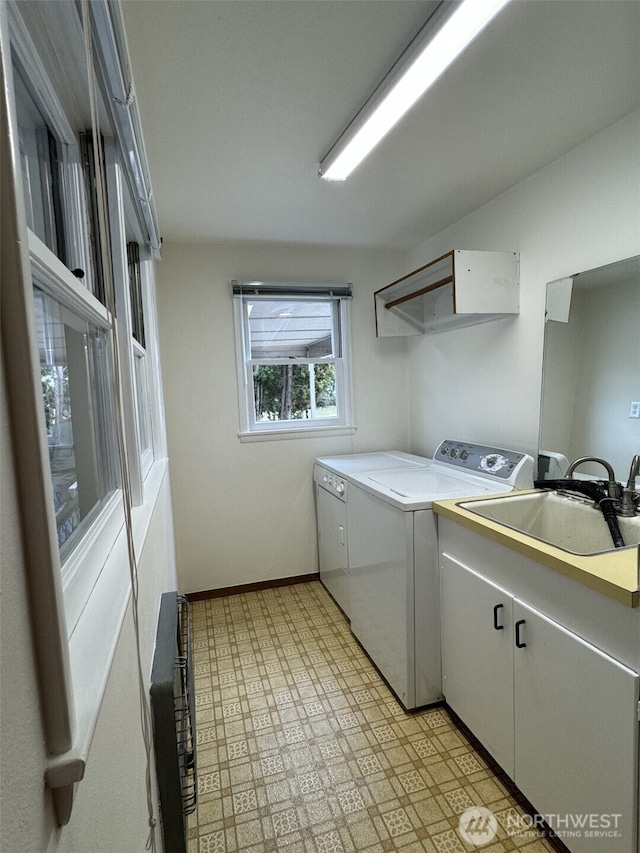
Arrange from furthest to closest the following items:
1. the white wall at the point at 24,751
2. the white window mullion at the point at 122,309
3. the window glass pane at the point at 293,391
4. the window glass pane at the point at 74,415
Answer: the window glass pane at the point at 293,391 < the white window mullion at the point at 122,309 < the window glass pane at the point at 74,415 < the white wall at the point at 24,751

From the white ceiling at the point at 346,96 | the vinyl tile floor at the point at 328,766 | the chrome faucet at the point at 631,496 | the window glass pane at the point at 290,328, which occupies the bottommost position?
the vinyl tile floor at the point at 328,766

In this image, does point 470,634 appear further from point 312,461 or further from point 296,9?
point 296,9

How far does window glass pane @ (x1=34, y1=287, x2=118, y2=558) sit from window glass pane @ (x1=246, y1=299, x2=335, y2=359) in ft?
6.27

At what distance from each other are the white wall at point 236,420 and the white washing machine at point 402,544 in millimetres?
496

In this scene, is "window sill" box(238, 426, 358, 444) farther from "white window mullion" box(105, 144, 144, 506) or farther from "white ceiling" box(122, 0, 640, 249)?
"white window mullion" box(105, 144, 144, 506)

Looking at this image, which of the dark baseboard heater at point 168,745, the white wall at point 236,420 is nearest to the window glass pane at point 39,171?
the dark baseboard heater at point 168,745

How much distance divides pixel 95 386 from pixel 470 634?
1.66 meters

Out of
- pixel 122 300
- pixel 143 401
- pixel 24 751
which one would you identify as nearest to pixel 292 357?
pixel 143 401

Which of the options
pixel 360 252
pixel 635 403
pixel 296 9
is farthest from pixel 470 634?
pixel 360 252

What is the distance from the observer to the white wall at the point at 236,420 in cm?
291

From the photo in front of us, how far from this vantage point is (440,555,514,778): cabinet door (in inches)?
59.5

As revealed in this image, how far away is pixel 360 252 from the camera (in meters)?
3.21

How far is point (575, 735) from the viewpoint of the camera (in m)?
1.23

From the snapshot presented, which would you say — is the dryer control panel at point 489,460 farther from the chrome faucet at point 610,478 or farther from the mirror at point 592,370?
the chrome faucet at point 610,478
